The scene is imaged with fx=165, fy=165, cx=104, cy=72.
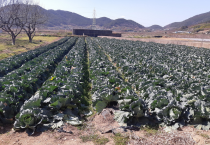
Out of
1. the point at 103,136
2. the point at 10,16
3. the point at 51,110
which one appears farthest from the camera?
the point at 10,16

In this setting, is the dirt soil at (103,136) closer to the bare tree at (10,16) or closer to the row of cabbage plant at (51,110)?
the row of cabbage plant at (51,110)

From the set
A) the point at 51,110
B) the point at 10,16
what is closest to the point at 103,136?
the point at 51,110

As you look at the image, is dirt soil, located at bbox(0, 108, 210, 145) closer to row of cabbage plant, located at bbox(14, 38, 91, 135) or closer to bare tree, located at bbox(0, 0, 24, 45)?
row of cabbage plant, located at bbox(14, 38, 91, 135)

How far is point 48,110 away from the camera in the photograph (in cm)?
A: 563

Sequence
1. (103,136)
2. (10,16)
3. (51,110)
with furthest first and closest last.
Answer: (10,16), (51,110), (103,136)

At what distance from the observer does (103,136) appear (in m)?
4.96

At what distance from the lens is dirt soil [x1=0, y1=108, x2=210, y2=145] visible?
4516 millimetres

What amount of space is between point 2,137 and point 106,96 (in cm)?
355

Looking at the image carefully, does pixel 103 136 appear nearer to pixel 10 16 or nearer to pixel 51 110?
pixel 51 110

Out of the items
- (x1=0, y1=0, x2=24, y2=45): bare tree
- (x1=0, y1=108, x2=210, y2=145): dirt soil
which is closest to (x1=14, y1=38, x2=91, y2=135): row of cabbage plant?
(x1=0, y1=108, x2=210, y2=145): dirt soil

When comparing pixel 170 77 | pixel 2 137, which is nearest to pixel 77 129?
pixel 2 137

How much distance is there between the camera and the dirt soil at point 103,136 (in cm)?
452

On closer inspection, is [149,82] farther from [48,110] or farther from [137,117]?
[48,110]

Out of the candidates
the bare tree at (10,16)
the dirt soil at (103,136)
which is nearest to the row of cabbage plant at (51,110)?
the dirt soil at (103,136)
